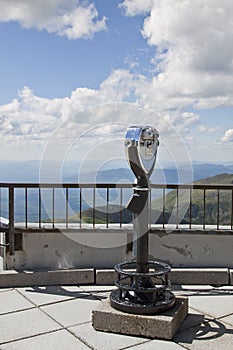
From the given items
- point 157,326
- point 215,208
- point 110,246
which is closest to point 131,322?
point 157,326

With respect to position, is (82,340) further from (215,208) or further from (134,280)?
(215,208)

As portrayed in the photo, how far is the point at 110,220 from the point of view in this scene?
18.3ft

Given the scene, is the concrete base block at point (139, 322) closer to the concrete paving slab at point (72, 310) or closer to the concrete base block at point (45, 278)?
the concrete paving slab at point (72, 310)

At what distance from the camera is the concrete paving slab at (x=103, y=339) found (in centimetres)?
327

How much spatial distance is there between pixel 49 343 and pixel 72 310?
746mm

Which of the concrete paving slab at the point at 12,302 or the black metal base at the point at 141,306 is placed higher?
the black metal base at the point at 141,306

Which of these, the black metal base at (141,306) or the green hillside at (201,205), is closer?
the black metal base at (141,306)

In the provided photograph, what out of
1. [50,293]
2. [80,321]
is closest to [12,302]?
[50,293]

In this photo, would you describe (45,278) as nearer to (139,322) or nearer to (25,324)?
(25,324)

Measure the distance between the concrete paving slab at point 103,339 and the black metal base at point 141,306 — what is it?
214 mm

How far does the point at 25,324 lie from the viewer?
3723mm

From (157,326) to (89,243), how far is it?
2.03 metres

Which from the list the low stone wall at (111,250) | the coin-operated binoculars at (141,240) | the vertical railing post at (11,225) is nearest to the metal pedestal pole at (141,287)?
the coin-operated binoculars at (141,240)

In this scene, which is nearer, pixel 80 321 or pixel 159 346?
pixel 159 346
